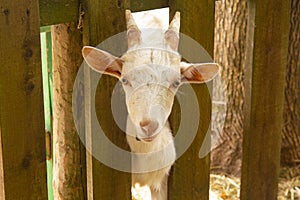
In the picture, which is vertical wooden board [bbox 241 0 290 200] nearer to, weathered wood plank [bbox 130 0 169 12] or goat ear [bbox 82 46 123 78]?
weathered wood plank [bbox 130 0 169 12]

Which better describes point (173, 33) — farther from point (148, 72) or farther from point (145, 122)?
point (145, 122)

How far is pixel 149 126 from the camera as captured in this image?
2582 mm

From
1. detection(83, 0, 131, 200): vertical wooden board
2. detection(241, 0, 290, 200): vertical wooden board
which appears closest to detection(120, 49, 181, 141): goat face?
detection(83, 0, 131, 200): vertical wooden board

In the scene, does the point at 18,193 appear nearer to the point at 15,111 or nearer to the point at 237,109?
the point at 15,111

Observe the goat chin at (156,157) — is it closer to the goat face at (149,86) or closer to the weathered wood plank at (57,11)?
the goat face at (149,86)

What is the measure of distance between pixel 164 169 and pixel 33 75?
36.3 inches

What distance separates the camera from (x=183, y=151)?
326 cm

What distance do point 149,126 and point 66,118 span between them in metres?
0.65

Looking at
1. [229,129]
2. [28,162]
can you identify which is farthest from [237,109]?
[28,162]

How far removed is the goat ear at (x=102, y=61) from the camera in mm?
2662

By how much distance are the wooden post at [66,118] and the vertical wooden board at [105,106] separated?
0.50 feet

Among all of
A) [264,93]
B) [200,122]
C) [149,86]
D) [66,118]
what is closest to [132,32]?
[149,86]

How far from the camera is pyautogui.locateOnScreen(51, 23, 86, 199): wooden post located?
2.96m

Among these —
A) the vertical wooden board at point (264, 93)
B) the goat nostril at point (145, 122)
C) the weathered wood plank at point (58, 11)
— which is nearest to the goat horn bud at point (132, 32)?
the weathered wood plank at point (58, 11)
